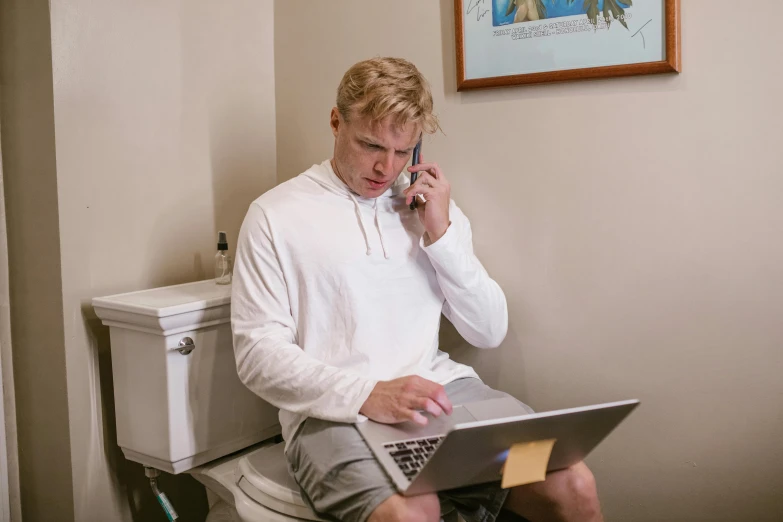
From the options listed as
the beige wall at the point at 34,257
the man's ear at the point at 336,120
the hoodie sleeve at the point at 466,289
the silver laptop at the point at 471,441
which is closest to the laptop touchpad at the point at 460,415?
the silver laptop at the point at 471,441

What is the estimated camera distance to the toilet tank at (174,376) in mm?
1417

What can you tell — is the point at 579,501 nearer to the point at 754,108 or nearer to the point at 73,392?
the point at 754,108

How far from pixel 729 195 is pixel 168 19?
128 centimetres

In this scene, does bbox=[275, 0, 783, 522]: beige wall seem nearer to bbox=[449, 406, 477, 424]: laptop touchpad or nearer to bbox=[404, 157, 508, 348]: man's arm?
bbox=[404, 157, 508, 348]: man's arm

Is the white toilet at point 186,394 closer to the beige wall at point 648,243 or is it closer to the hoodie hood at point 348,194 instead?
the hoodie hood at point 348,194

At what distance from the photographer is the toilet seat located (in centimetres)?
126

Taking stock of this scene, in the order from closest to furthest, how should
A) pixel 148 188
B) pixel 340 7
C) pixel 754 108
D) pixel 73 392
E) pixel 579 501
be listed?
pixel 579 501, pixel 754 108, pixel 73 392, pixel 148 188, pixel 340 7

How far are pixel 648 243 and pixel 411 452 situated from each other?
0.66 meters

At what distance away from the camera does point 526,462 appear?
1.06 metres

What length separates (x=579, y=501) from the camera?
1174 millimetres

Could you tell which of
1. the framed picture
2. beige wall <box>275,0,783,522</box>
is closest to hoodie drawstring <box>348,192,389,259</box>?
beige wall <box>275,0,783,522</box>

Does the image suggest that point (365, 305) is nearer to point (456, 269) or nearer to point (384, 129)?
point (456, 269)

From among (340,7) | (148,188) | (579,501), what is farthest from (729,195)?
(148,188)

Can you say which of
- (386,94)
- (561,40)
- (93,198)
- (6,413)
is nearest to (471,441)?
(386,94)
